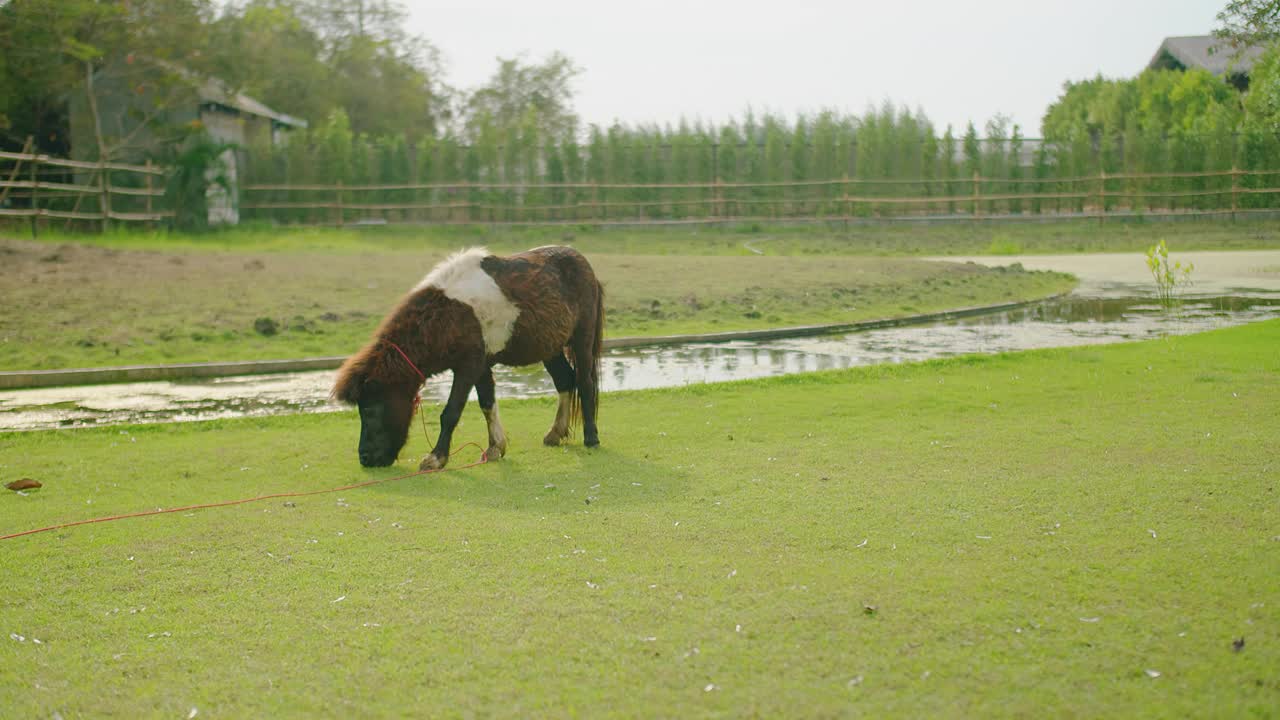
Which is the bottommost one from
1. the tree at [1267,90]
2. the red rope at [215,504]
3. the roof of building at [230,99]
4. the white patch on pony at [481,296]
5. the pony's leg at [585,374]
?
the red rope at [215,504]

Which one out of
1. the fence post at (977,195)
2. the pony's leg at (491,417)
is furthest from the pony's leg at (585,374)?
the fence post at (977,195)

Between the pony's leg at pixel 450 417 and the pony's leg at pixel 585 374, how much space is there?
3.41 ft

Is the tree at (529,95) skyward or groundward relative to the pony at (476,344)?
skyward

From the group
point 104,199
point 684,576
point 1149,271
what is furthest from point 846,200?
point 684,576

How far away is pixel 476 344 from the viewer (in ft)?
27.6

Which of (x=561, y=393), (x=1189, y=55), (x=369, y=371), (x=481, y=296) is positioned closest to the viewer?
(x=369, y=371)

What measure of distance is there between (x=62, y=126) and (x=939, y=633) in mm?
41812

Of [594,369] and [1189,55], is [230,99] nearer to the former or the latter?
[594,369]

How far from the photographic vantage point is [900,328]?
17.8m

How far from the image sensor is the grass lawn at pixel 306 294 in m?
15.4

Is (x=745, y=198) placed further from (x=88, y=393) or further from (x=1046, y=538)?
(x=1046, y=538)

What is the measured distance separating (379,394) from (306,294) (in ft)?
38.9

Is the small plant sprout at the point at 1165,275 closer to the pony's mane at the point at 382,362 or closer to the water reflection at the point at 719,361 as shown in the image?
the water reflection at the point at 719,361

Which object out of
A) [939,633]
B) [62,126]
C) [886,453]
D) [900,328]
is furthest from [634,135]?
[939,633]
